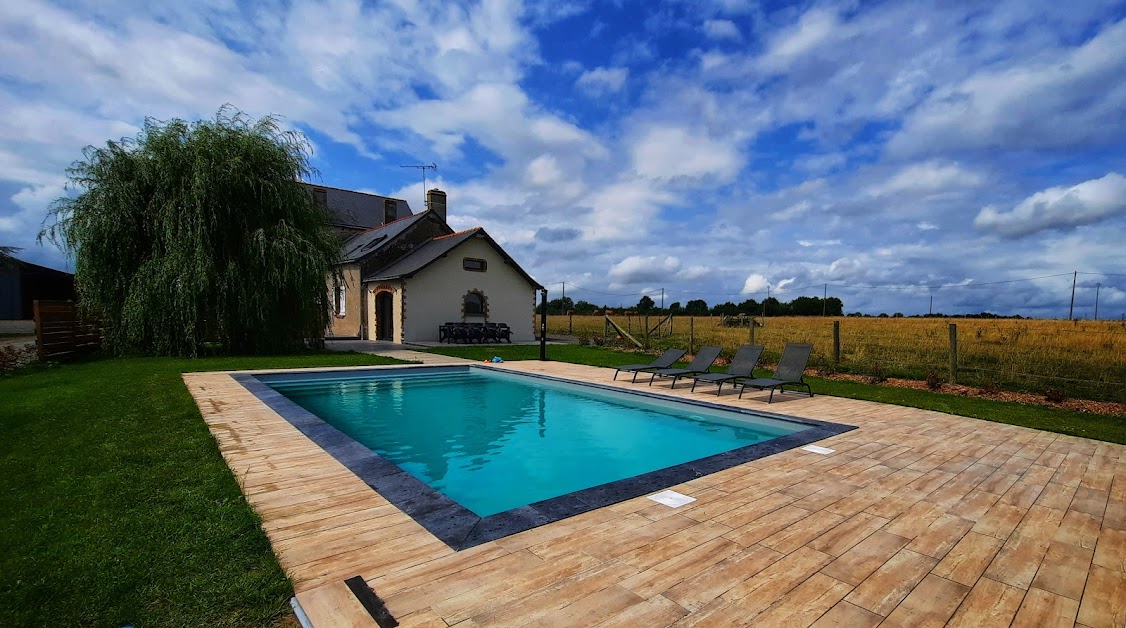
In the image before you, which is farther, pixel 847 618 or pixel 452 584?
pixel 452 584

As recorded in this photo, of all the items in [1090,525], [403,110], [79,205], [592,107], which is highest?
[592,107]

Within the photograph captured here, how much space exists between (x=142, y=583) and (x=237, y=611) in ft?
1.97

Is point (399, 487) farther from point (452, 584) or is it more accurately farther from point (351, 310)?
point (351, 310)

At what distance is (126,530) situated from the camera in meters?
2.85

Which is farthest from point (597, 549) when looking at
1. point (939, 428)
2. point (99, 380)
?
point (99, 380)

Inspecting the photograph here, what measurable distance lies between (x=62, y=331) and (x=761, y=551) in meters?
17.2

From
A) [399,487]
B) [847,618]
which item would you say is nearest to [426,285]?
[399,487]

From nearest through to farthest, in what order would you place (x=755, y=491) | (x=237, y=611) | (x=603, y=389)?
(x=237, y=611), (x=755, y=491), (x=603, y=389)

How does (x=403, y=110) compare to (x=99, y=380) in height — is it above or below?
above

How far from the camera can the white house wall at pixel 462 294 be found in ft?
67.6

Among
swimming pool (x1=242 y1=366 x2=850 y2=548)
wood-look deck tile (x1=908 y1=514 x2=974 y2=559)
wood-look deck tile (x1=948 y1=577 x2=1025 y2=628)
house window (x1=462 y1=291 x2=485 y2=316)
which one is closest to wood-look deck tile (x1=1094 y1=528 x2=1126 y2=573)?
wood-look deck tile (x1=908 y1=514 x2=974 y2=559)

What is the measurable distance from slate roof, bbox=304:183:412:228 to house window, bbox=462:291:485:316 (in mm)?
13685

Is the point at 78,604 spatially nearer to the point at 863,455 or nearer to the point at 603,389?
the point at 863,455

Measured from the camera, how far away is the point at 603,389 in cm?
947
